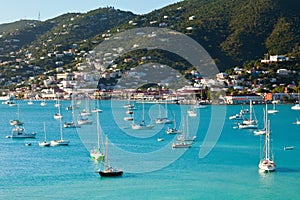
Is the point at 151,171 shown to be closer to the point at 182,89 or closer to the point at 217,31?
the point at 182,89

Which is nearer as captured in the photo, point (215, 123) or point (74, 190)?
point (74, 190)

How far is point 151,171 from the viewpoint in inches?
771

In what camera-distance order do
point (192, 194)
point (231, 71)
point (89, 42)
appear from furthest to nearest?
point (89, 42)
point (231, 71)
point (192, 194)

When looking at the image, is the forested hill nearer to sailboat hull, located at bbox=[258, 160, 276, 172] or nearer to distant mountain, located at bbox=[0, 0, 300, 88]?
distant mountain, located at bbox=[0, 0, 300, 88]

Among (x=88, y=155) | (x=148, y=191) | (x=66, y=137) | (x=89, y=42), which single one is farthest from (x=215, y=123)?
(x=89, y=42)

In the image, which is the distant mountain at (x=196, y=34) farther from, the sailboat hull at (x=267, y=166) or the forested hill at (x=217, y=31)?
the sailboat hull at (x=267, y=166)

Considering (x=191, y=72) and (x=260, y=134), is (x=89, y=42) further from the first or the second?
(x=260, y=134)

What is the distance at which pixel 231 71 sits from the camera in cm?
7038

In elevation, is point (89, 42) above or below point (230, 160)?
above

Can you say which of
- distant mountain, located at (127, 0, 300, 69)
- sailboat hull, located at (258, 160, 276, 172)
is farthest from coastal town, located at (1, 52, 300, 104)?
sailboat hull, located at (258, 160, 276, 172)

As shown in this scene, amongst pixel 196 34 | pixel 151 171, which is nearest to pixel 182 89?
pixel 196 34

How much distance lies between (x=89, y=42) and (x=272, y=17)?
31.7 meters

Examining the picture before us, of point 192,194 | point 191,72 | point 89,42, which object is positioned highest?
point 89,42

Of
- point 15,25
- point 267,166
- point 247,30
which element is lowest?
point 267,166
